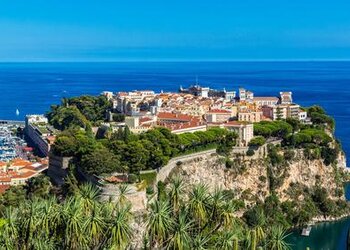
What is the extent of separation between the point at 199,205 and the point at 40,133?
34036mm

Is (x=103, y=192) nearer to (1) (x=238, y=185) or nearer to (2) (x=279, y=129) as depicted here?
(1) (x=238, y=185)

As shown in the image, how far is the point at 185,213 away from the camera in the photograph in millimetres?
15727

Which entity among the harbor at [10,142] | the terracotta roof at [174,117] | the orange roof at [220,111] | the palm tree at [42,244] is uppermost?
the orange roof at [220,111]

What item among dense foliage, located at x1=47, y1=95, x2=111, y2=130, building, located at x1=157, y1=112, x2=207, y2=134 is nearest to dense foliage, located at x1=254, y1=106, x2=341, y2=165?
building, located at x1=157, y1=112, x2=207, y2=134

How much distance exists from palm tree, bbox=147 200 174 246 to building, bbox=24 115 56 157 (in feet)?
87.3

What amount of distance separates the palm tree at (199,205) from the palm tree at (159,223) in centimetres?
80

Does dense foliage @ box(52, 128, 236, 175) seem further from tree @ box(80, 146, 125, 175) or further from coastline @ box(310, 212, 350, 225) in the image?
coastline @ box(310, 212, 350, 225)

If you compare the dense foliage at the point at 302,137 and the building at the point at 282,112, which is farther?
the building at the point at 282,112

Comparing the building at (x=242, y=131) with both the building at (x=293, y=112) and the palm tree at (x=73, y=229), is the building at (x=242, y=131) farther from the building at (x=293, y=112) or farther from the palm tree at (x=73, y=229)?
the palm tree at (x=73, y=229)

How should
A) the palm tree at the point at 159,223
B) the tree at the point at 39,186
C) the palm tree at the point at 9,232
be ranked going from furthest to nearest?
the tree at the point at 39,186, the palm tree at the point at 9,232, the palm tree at the point at 159,223

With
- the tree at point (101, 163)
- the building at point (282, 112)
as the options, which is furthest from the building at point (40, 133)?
the building at point (282, 112)

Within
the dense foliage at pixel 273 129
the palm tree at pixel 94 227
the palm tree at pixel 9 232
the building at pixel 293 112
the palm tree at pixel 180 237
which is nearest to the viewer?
the palm tree at pixel 180 237

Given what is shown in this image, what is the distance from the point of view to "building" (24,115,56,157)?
1756 inches

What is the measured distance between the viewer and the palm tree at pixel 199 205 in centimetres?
1592
